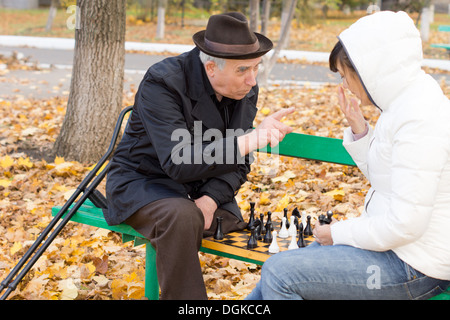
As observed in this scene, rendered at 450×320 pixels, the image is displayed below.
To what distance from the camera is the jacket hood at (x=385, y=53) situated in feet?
8.09

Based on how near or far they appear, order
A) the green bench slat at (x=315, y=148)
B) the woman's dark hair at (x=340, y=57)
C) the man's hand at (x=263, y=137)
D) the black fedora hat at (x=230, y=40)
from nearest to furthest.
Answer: the woman's dark hair at (x=340, y=57) < the man's hand at (x=263, y=137) < the black fedora hat at (x=230, y=40) < the green bench slat at (x=315, y=148)

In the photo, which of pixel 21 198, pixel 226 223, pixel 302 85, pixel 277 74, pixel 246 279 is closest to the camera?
pixel 226 223

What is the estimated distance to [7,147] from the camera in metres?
6.93

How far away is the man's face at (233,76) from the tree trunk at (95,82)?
3.18 metres

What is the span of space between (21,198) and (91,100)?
52.9 inches

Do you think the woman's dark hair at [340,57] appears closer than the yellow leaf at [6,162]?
Yes

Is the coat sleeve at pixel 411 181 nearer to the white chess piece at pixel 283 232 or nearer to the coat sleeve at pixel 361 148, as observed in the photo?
the coat sleeve at pixel 361 148

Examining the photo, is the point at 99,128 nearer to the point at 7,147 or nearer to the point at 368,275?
the point at 7,147

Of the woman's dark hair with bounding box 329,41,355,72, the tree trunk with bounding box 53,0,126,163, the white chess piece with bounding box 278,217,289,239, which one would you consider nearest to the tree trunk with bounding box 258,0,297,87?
the tree trunk with bounding box 53,0,126,163

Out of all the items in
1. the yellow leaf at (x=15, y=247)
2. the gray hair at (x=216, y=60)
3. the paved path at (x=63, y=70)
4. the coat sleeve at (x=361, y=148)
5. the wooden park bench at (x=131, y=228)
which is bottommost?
the paved path at (x=63, y=70)

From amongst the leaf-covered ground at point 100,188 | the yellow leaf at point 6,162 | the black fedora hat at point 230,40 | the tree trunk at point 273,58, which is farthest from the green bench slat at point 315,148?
the tree trunk at point 273,58

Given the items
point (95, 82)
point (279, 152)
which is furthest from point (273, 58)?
point (279, 152)

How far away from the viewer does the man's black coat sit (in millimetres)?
3086

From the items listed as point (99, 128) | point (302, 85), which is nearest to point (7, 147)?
point (99, 128)
